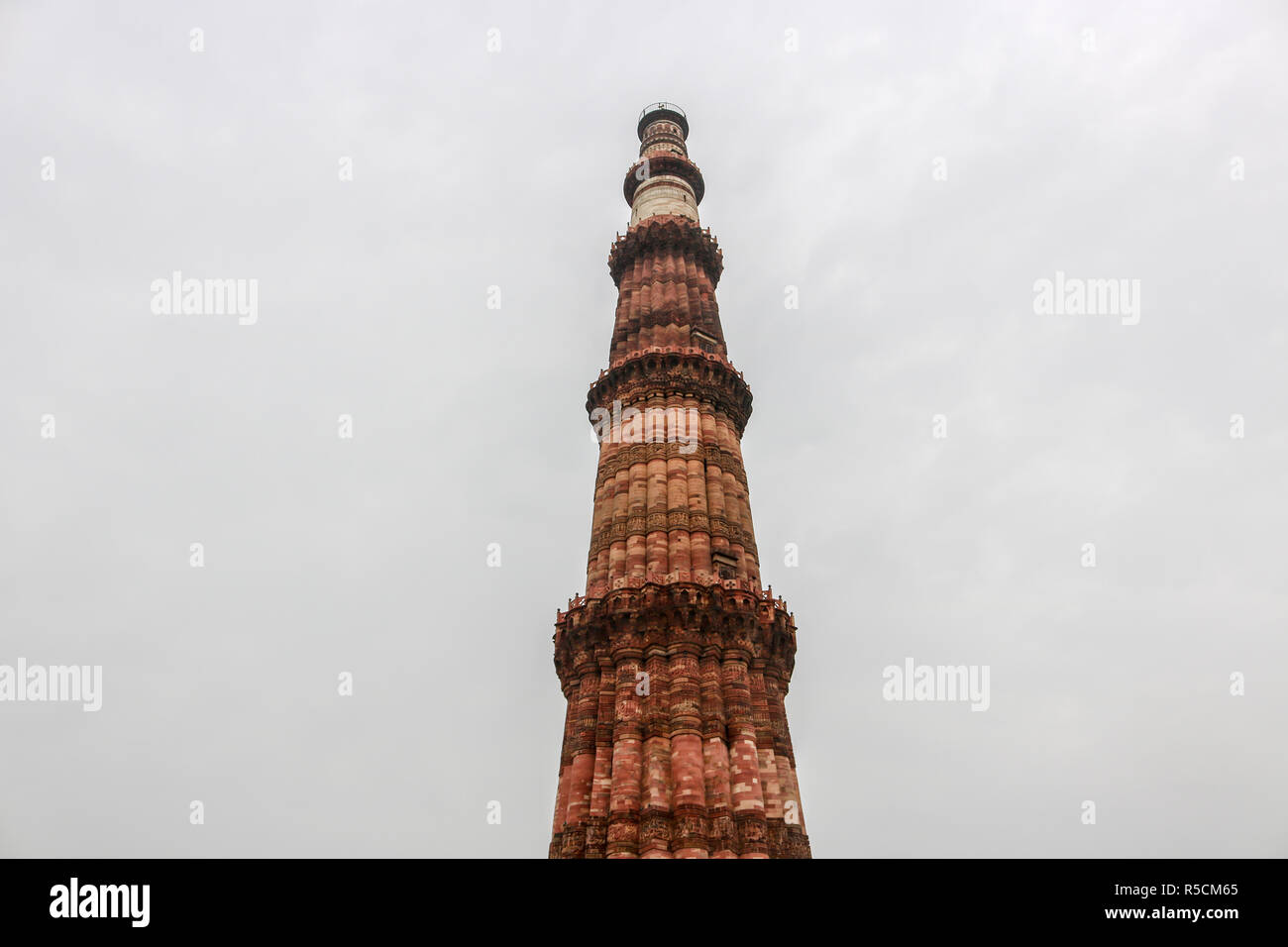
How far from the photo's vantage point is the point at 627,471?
134 ft

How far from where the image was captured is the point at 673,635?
34.4 metres

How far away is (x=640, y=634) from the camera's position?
34.6m

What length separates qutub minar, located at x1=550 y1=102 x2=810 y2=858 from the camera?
99.3 ft

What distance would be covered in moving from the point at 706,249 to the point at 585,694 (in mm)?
26743

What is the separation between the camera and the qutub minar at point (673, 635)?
30.3m
